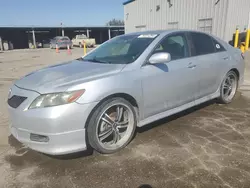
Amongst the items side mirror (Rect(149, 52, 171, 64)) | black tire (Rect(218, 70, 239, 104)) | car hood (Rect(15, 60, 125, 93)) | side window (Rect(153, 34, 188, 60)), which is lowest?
black tire (Rect(218, 70, 239, 104))

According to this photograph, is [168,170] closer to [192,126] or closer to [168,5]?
[192,126]

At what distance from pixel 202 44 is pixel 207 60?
0.32m

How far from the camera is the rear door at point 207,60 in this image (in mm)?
3906

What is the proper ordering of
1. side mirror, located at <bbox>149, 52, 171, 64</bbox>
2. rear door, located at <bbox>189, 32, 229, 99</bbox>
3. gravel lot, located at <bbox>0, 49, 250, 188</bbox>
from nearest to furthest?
gravel lot, located at <bbox>0, 49, 250, 188</bbox> → side mirror, located at <bbox>149, 52, 171, 64</bbox> → rear door, located at <bbox>189, 32, 229, 99</bbox>

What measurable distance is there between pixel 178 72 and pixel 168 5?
51.6ft

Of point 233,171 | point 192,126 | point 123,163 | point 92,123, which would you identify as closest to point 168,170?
point 123,163

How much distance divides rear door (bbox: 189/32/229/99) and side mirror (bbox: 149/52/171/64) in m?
0.97

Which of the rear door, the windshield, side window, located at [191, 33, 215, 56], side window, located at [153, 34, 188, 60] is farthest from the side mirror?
side window, located at [191, 33, 215, 56]

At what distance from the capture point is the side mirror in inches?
120

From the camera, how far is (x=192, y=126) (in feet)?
12.3

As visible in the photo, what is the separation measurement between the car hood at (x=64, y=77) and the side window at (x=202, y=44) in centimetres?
165

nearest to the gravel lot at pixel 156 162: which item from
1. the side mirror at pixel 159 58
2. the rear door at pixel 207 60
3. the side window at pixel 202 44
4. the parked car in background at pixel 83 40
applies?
the rear door at pixel 207 60

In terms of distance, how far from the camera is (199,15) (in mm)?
15055

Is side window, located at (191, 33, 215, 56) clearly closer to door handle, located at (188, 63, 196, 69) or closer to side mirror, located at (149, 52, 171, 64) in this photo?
door handle, located at (188, 63, 196, 69)
